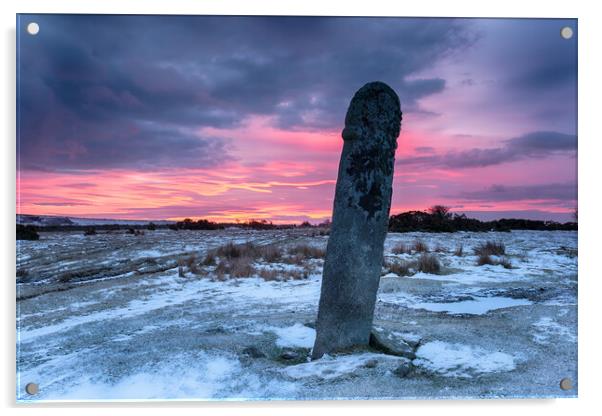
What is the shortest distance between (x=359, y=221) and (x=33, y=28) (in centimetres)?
289

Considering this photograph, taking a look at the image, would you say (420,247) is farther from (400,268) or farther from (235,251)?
(235,251)

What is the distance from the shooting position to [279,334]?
412cm

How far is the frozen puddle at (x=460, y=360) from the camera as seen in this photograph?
3350 millimetres

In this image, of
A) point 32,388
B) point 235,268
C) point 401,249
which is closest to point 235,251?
point 235,268

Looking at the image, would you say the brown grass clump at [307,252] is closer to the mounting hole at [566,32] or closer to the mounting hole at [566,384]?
the mounting hole at [566,384]

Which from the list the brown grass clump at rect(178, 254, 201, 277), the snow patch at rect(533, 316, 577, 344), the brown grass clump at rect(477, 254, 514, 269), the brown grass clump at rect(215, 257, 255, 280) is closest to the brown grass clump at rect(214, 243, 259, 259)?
the brown grass clump at rect(215, 257, 255, 280)

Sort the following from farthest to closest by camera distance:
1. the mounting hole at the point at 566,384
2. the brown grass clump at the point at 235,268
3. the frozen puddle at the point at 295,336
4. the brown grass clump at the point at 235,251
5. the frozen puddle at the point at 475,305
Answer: the brown grass clump at the point at 235,251 → the brown grass clump at the point at 235,268 → the frozen puddle at the point at 475,305 → the frozen puddle at the point at 295,336 → the mounting hole at the point at 566,384

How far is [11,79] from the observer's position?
356 centimetres

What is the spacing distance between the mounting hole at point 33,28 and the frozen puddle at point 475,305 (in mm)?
4388

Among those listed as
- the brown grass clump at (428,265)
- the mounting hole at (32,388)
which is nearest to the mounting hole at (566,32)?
the brown grass clump at (428,265)

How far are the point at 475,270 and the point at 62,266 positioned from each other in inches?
Answer: 257

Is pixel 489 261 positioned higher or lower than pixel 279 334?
higher
